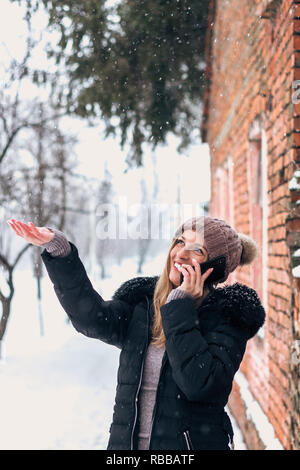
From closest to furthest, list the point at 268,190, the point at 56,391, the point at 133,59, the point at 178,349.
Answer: the point at 178,349 < the point at 268,190 < the point at 56,391 < the point at 133,59

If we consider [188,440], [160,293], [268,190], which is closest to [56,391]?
[268,190]

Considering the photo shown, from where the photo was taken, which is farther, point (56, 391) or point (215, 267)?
point (56, 391)

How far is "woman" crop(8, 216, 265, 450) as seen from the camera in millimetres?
1868

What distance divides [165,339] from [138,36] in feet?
28.3

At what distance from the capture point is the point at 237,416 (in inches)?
251

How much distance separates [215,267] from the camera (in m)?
2.12

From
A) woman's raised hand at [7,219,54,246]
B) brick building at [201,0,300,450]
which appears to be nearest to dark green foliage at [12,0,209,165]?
brick building at [201,0,300,450]

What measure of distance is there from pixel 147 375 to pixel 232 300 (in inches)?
17.9

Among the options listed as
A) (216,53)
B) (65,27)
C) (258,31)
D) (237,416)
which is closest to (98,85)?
(65,27)

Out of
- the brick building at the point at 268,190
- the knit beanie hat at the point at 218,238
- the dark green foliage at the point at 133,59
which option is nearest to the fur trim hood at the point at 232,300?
the knit beanie hat at the point at 218,238

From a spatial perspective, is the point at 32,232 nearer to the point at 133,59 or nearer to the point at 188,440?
the point at 188,440

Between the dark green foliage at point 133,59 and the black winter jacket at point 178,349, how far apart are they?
7.66 meters
